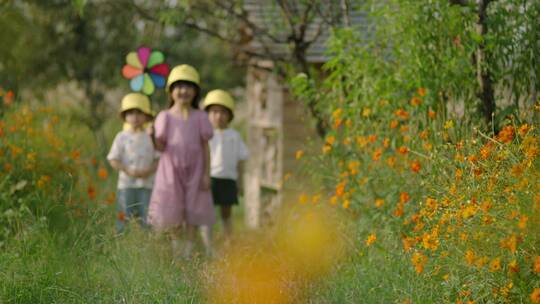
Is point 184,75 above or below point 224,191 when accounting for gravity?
above

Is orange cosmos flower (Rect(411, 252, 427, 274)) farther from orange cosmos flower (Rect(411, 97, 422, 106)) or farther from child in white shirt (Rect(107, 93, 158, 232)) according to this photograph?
child in white shirt (Rect(107, 93, 158, 232))

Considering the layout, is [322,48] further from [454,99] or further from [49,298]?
[49,298]

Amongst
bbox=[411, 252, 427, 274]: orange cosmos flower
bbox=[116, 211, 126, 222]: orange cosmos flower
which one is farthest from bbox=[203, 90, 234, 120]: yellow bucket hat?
bbox=[411, 252, 427, 274]: orange cosmos flower

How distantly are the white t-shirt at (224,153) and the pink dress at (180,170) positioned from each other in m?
1.13

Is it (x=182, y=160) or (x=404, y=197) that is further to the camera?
(x=182, y=160)

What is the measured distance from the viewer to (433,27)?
6715mm

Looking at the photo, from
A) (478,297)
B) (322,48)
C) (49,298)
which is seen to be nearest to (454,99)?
(478,297)

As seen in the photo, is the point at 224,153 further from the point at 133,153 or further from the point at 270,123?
the point at 270,123

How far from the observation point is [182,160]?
7617 millimetres

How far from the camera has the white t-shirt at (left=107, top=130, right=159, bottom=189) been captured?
7879 mm

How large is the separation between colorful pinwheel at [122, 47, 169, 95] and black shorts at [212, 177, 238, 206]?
107 cm

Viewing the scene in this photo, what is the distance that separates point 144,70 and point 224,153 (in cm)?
109

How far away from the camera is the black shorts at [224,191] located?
8744 mm

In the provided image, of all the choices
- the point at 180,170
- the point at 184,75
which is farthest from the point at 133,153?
the point at 184,75
